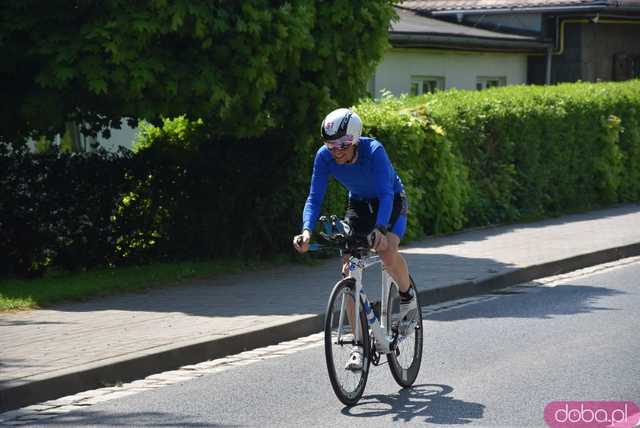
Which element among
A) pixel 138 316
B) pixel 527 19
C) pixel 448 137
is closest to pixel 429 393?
pixel 138 316

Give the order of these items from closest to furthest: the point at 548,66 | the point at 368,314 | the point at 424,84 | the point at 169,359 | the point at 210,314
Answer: the point at 368,314 → the point at 169,359 → the point at 210,314 → the point at 424,84 → the point at 548,66

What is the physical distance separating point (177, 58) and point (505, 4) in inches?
746

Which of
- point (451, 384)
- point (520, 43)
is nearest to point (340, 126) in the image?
point (451, 384)

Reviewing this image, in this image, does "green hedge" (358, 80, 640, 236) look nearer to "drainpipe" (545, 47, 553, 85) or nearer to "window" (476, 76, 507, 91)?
"window" (476, 76, 507, 91)

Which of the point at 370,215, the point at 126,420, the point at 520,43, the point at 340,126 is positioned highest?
the point at 520,43

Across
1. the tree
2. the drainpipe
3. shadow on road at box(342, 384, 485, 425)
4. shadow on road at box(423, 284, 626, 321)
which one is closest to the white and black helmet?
shadow on road at box(342, 384, 485, 425)

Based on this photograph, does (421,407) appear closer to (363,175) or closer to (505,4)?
(363,175)

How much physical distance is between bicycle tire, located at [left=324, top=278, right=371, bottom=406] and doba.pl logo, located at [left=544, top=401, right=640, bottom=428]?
42.2 inches

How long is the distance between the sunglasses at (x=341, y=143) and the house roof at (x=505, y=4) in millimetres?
21589

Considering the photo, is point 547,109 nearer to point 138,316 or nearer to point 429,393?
point 138,316

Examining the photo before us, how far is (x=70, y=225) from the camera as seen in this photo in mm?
13523

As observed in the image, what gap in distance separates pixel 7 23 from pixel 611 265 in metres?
7.31

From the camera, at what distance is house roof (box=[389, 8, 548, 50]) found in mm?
24531

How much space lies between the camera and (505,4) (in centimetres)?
3044
